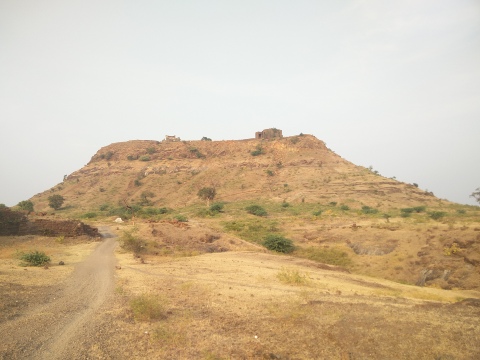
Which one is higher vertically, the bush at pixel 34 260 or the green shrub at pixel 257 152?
the green shrub at pixel 257 152

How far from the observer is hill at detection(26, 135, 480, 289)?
18.5 m

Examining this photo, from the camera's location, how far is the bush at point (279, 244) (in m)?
23.4

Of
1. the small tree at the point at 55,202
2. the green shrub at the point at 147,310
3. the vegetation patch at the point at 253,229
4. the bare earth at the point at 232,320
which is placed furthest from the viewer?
the small tree at the point at 55,202

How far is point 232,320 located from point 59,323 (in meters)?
4.50

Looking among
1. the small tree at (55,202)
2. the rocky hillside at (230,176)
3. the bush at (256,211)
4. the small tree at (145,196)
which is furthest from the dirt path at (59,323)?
the small tree at (55,202)

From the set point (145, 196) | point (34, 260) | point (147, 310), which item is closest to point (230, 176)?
point (145, 196)

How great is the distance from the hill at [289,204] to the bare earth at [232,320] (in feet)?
21.5

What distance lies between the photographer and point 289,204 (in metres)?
50.2

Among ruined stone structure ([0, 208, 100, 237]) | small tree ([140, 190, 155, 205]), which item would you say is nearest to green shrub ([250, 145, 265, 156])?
small tree ([140, 190, 155, 205])

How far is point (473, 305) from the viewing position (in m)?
9.16

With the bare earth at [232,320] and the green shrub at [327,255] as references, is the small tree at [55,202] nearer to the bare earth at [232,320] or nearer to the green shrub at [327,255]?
the bare earth at [232,320]

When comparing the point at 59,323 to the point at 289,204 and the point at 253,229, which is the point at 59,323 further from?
the point at 289,204

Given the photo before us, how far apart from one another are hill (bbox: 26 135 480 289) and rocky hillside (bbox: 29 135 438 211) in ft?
0.82

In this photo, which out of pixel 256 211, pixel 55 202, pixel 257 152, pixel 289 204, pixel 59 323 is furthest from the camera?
pixel 257 152
